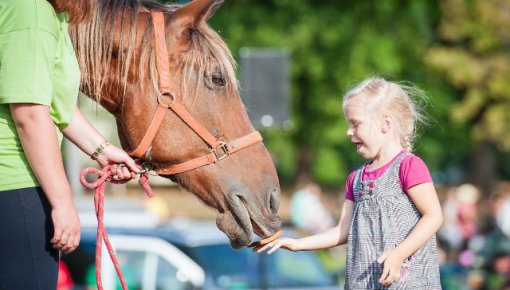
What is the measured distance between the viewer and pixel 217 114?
12.5ft

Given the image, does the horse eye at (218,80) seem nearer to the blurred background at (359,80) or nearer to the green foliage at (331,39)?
the blurred background at (359,80)

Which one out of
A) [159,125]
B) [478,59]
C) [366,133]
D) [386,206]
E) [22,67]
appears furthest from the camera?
[478,59]

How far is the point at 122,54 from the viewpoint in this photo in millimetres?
3775

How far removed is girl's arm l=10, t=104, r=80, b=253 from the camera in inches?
121

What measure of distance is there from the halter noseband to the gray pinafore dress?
578 millimetres

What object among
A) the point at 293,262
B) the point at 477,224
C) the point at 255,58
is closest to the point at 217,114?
A: the point at 293,262

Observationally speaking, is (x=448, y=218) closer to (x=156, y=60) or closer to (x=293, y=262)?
(x=293, y=262)

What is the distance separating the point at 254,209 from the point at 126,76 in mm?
700

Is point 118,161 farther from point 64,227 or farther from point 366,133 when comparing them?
point 366,133

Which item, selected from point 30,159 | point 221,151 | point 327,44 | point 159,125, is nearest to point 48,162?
point 30,159

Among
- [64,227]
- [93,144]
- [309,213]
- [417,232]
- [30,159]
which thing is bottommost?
[309,213]

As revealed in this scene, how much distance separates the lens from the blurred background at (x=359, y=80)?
12836 mm

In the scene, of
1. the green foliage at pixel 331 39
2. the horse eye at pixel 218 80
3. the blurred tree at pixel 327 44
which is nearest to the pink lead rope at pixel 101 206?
the horse eye at pixel 218 80

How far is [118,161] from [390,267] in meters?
1.11
